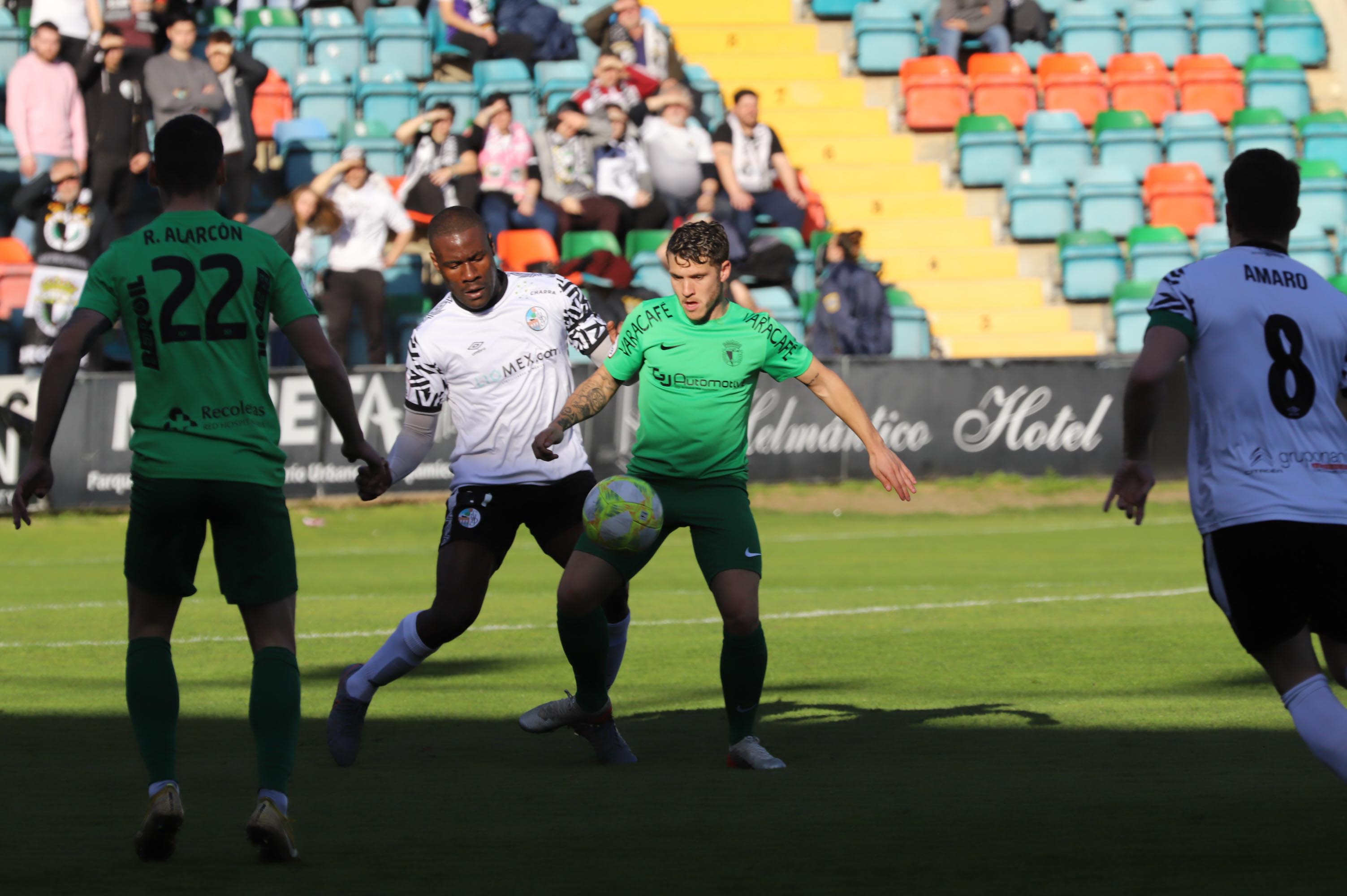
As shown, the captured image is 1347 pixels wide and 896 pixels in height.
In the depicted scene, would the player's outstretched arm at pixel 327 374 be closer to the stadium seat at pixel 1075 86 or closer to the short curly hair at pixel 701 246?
the short curly hair at pixel 701 246

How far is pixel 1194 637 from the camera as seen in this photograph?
1007cm

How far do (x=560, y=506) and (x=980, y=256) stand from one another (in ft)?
58.5

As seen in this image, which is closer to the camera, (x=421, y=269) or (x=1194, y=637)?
(x=1194, y=637)

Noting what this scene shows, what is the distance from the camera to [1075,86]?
25.8 m

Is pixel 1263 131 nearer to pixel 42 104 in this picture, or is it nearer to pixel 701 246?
pixel 42 104

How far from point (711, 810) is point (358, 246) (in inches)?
531

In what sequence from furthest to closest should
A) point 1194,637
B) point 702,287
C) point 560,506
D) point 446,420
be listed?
point 446,420
point 1194,637
point 560,506
point 702,287

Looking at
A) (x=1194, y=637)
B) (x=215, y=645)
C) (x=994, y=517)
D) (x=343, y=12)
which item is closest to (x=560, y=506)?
(x=215, y=645)

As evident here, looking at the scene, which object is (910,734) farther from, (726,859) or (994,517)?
(994,517)

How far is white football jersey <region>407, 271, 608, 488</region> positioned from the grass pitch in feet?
3.90

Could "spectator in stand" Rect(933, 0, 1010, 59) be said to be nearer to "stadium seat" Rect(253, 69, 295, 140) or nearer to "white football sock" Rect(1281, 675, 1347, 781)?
"stadium seat" Rect(253, 69, 295, 140)

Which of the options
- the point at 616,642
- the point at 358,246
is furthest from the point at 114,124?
the point at 616,642

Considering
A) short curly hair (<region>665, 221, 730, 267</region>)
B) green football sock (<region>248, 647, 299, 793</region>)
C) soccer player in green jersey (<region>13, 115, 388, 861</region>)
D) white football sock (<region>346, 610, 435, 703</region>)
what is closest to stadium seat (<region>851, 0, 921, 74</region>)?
short curly hair (<region>665, 221, 730, 267</region>)

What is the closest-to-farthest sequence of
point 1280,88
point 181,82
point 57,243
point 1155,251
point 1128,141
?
point 57,243 → point 181,82 → point 1155,251 → point 1128,141 → point 1280,88
